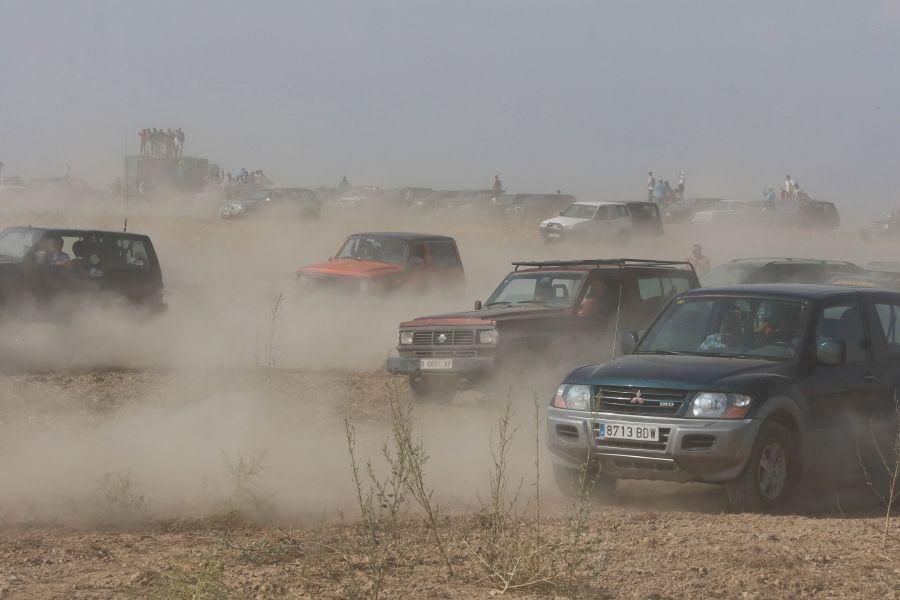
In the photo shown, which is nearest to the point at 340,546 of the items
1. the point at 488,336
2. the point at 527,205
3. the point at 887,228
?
the point at 488,336

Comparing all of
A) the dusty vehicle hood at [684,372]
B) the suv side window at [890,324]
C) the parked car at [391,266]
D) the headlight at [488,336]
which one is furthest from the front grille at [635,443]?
the parked car at [391,266]

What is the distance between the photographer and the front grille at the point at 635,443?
8.50 m

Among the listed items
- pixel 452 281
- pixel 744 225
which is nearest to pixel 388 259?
pixel 452 281

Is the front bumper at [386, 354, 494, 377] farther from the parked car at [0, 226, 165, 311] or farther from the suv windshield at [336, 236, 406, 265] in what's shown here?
the suv windshield at [336, 236, 406, 265]

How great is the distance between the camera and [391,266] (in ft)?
69.4

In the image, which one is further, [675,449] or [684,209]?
[684,209]

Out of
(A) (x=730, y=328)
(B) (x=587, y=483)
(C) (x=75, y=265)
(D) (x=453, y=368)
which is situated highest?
(A) (x=730, y=328)

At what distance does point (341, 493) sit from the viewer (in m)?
9.52

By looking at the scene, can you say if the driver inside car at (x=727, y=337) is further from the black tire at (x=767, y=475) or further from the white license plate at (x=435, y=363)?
the white license plate at (x=435, y=363)

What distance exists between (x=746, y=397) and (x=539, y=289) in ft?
18.8

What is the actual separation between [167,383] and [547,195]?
4613 centimetres

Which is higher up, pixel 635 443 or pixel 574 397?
pixel 574 397

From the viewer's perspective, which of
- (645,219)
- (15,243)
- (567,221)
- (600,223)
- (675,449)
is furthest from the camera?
(645,219)

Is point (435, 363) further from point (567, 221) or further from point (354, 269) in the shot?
point (567, 221)
